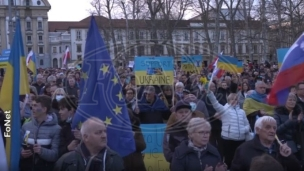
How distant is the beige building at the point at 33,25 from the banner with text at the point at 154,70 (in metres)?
78.4

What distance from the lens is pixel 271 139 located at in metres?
5.13

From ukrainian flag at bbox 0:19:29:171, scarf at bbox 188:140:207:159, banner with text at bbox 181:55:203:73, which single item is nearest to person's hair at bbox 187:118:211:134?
scarf at bbox 188:140:207:159

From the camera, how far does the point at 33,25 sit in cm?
8988

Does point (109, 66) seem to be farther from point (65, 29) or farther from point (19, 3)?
point (65, 29)

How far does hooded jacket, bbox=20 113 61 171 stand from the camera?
221 inches

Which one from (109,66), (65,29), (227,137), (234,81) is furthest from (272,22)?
(65,29)

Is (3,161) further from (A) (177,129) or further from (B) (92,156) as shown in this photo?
(A) (177,129)

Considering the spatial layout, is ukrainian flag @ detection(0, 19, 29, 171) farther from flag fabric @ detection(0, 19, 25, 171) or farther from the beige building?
the beige building

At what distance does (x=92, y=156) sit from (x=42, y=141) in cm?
146

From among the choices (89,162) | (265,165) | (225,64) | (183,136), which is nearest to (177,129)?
(183,136)

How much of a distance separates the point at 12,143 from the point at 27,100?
201 cm

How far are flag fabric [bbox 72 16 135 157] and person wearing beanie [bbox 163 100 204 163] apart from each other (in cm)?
58

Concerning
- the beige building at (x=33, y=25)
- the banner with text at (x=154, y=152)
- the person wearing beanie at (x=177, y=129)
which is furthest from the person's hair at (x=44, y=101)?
the beige building at (x=33, y=25)

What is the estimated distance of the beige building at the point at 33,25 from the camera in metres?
86.8
